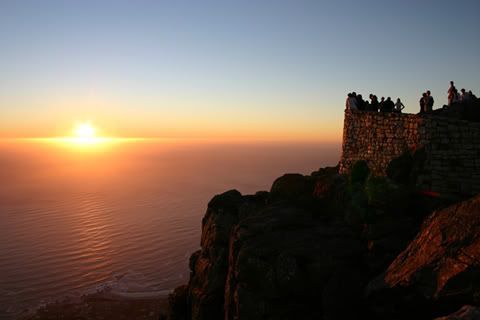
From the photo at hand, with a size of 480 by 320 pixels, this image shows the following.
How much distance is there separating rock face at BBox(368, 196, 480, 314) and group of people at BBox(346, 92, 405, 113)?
12614mm

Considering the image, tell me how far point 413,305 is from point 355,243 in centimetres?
470

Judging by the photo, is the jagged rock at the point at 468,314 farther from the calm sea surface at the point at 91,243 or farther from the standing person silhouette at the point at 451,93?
the calm sea surface at the point at 91,243

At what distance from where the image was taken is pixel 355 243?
14.8 metres

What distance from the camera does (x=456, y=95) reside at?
2303 cm

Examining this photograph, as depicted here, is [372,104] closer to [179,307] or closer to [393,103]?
[393,103]

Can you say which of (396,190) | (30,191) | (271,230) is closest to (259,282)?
(271,230)

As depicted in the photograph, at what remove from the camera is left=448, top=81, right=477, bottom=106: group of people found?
2218 cm

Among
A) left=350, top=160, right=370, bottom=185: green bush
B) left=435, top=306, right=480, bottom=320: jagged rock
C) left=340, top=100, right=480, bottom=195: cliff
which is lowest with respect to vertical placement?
left=435, top=306, right=480, bottom=320: jagged rock

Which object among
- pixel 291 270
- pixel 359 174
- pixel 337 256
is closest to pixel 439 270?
pixel 337 256

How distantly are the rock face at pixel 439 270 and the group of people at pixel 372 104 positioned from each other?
41.4ft

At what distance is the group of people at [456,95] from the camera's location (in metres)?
22.2

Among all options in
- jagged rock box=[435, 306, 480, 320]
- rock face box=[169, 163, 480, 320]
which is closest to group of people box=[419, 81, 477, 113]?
rock face box=[169, 163, 480, 320]

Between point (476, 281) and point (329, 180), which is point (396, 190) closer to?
point (329, 180)

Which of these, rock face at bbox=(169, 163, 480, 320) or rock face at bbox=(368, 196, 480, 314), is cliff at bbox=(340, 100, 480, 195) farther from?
rock face at bbox=(368, 196, 480, 314)
